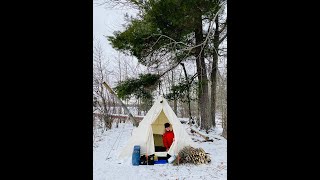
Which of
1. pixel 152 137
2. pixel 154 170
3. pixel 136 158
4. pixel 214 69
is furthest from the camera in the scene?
pixel 214 69

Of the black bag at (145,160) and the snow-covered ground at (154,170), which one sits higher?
the black bag at (145,160)

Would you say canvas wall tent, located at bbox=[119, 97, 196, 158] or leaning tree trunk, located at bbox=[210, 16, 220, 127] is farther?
leaning tree trunk, located at bbox=[210, 16, 220, 127]

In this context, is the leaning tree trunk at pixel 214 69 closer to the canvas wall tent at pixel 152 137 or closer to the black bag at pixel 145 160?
the canvas wall tent at pixel 152 137

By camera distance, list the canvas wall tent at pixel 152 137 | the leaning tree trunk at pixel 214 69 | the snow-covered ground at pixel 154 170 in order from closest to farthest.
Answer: the snow-covered ground at pixel 154 170 → the canvas wall tent at pixel 152 137 → the leaning tree trunk at pixel 214 69

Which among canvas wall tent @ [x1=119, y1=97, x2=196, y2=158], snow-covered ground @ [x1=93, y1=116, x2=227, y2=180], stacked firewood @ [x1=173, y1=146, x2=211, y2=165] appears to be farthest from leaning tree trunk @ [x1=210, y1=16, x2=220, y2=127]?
stacked firewood @ [x1=173, y1=146, x2=211, y2=165]

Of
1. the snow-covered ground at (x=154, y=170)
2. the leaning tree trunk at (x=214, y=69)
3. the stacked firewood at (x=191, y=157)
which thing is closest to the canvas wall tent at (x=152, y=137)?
the stacked firewood at (x=191, y=157)

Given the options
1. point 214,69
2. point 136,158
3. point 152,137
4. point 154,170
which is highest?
point 214,69

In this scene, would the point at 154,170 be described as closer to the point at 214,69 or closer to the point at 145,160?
the point at 145,160

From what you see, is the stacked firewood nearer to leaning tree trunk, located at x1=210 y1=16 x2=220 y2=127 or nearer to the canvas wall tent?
the canvas wall tent

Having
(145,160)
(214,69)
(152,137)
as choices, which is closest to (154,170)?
(145,160)

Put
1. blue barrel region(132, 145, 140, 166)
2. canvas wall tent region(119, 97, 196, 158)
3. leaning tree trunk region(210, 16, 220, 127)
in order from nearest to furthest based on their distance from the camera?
1. blue barrel region(132, 145, 140, 166)
2. canvas wall tent region(119, 97, 196, 158)
3. leaning tree trunk region(210, 16, 220, 127)

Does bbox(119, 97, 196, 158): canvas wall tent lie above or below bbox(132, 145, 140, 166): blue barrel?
above
